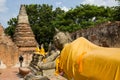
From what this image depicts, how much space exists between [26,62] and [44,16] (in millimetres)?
11503

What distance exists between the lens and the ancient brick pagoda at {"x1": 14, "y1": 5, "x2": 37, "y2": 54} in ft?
97.8

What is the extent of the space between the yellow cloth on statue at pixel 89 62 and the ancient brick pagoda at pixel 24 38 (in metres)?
26.7

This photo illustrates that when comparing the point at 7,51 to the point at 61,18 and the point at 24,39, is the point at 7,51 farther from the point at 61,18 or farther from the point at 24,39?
the point at 61,18

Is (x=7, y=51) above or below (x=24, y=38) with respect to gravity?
below

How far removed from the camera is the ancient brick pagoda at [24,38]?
29.8 m

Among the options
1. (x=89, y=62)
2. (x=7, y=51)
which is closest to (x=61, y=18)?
(x=7, y=51)

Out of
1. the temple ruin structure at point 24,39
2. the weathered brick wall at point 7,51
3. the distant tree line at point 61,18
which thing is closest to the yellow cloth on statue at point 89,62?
the weathered brick wall at point 7,51

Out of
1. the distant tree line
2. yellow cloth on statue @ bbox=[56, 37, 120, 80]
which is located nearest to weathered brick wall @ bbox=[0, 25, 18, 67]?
the distant tree line

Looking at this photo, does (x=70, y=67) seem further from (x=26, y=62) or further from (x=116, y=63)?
(x=26, y=62)

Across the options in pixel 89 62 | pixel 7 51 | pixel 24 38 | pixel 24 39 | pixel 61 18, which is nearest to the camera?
pixel 89 62

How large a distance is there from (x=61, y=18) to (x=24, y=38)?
18.1ft

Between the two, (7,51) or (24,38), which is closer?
(7,51)

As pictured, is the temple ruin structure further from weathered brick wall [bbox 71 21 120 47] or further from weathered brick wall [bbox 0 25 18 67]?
weathered brick wall [bbox 71 21 120 47]

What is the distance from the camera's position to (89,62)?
2.26m
